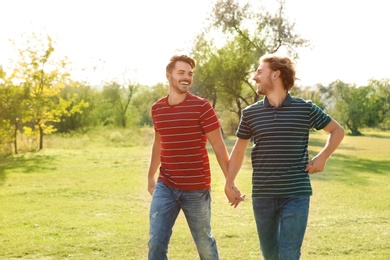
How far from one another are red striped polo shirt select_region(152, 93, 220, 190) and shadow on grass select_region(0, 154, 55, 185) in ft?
46.4

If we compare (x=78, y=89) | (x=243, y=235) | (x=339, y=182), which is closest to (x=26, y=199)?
(x=243, y=235)

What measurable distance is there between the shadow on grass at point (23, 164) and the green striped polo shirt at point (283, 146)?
14824mm

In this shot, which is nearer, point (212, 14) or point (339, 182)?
point (339, 182)

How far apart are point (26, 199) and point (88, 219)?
3621 millimetres

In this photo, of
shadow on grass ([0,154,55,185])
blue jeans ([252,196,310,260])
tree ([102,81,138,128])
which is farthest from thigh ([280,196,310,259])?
tree ([102,81,138,128])

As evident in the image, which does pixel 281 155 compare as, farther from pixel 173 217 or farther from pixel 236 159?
pixel 173 217

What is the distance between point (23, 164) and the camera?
24953 millimetres

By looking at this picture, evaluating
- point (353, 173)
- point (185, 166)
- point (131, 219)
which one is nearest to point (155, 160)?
point (185, 166)

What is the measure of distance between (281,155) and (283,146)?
0.23 feet

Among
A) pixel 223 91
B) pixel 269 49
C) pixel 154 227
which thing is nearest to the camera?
pixel 154 227

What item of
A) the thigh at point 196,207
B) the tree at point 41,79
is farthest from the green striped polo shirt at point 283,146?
the tree at point 41,79

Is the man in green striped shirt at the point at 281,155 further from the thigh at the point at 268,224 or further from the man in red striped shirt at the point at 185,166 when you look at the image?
the man in red striped shirt at the point at 185,166

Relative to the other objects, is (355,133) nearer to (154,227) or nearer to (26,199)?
(26,199)

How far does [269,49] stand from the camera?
139ft
